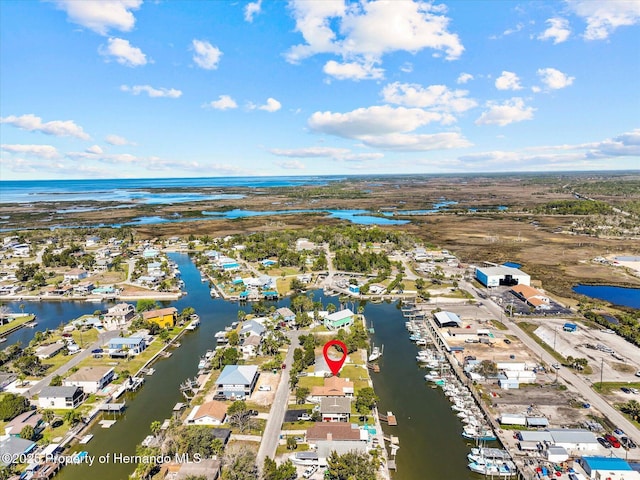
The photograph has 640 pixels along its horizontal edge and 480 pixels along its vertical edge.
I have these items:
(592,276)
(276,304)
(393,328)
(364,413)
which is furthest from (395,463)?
(592,276)

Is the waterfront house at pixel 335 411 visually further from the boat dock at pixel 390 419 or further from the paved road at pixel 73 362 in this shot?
the paved road at pixel 73 362

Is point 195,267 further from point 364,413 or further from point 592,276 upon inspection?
point 592,276

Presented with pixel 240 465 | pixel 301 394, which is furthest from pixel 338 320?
pixel 240 465

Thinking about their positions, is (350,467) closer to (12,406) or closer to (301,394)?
(301,394)

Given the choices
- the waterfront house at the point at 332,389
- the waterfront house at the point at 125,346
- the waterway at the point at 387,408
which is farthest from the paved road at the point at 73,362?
the waterfront house at the point at 332,389

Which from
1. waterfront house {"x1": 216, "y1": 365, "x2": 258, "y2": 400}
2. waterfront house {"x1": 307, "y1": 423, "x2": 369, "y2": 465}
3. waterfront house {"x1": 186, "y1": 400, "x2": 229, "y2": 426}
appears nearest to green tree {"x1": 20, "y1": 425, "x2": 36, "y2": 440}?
waterfront house {"x1": 186, "y1": 400, "x2": 229, "y2": 426}
